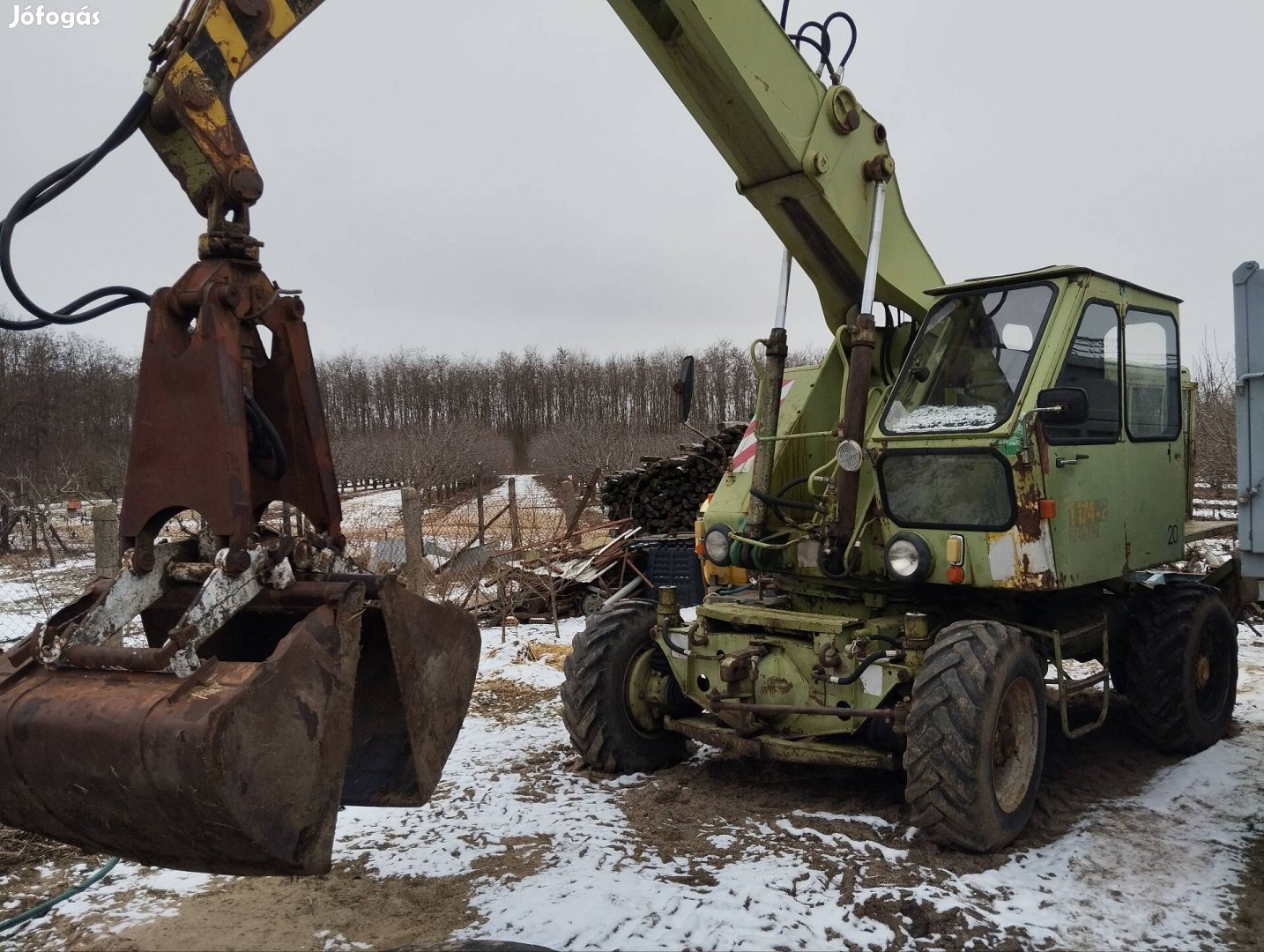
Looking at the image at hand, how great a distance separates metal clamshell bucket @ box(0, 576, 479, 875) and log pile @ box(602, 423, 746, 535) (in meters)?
9.04

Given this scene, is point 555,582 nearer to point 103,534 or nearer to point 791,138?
point 103,534

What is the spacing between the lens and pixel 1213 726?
20.4 ft

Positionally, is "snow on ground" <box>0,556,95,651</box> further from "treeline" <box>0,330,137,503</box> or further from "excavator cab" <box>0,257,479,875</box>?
"treeline" <box>0,330,137,503</box>

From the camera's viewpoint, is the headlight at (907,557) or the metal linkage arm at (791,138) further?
the headlight at (907,557)

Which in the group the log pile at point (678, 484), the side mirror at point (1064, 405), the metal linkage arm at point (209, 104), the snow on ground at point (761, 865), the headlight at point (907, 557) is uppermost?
the metal linkage arm at point (209, 104)

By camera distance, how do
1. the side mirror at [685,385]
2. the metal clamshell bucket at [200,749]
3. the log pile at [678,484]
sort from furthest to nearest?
1. the log pile at [678,484]
2. the side mirror at [685,385]
3. the metal clamshell bucket at [200,749]

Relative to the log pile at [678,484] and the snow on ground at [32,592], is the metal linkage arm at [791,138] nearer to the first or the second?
the log pile at [678,484]

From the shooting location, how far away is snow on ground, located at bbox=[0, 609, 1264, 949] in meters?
3.82

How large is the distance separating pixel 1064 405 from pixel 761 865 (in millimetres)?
2482

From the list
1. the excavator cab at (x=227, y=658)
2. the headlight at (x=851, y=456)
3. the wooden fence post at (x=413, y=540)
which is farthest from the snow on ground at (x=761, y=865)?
the wooden fence post at (x=413, y=540)

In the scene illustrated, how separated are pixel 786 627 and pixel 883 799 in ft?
3.37

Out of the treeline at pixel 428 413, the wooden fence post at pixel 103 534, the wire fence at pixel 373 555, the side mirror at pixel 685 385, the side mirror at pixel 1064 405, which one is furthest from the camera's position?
the treeline at pixel 428 413

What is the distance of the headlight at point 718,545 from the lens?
5.68 meters

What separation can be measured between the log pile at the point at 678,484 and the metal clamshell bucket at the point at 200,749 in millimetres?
9045
